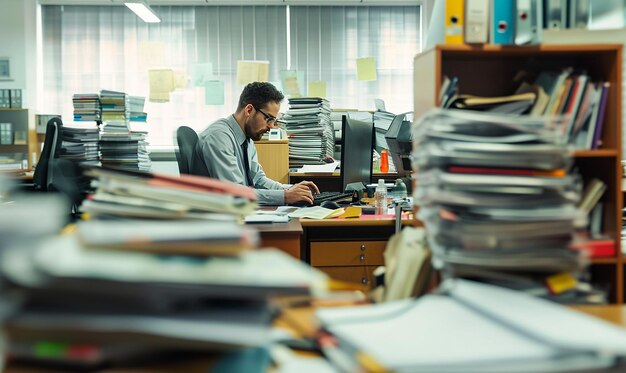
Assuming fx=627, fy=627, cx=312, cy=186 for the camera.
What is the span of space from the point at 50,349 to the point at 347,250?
1.93 m

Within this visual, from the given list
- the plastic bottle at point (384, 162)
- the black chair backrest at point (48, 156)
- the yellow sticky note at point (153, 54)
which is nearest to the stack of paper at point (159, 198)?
the plastic bottle at point (384, 162)

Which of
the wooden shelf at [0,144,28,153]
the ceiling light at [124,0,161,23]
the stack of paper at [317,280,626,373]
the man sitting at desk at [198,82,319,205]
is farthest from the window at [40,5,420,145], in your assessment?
the stack of paper at [317,280,626,373]

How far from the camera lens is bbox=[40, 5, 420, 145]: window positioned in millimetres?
7109

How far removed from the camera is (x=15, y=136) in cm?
672

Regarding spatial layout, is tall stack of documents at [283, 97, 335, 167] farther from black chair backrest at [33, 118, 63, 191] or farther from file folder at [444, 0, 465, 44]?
file folder at [444, 0, 465, 44]

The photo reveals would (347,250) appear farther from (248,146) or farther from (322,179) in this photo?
(322,179)

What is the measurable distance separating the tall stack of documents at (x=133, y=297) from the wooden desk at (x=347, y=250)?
70.8 inches

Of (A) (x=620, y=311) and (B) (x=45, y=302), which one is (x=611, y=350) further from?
(B) (x=45, y=302)

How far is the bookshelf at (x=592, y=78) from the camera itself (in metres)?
1.55

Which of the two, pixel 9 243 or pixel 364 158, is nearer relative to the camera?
pixel 9 243

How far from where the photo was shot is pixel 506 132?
51.0 inches

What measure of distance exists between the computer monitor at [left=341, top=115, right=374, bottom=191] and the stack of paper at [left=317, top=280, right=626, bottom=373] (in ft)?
7.06

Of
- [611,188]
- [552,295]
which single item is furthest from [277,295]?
[611,188]

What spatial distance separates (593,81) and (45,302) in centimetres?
145
